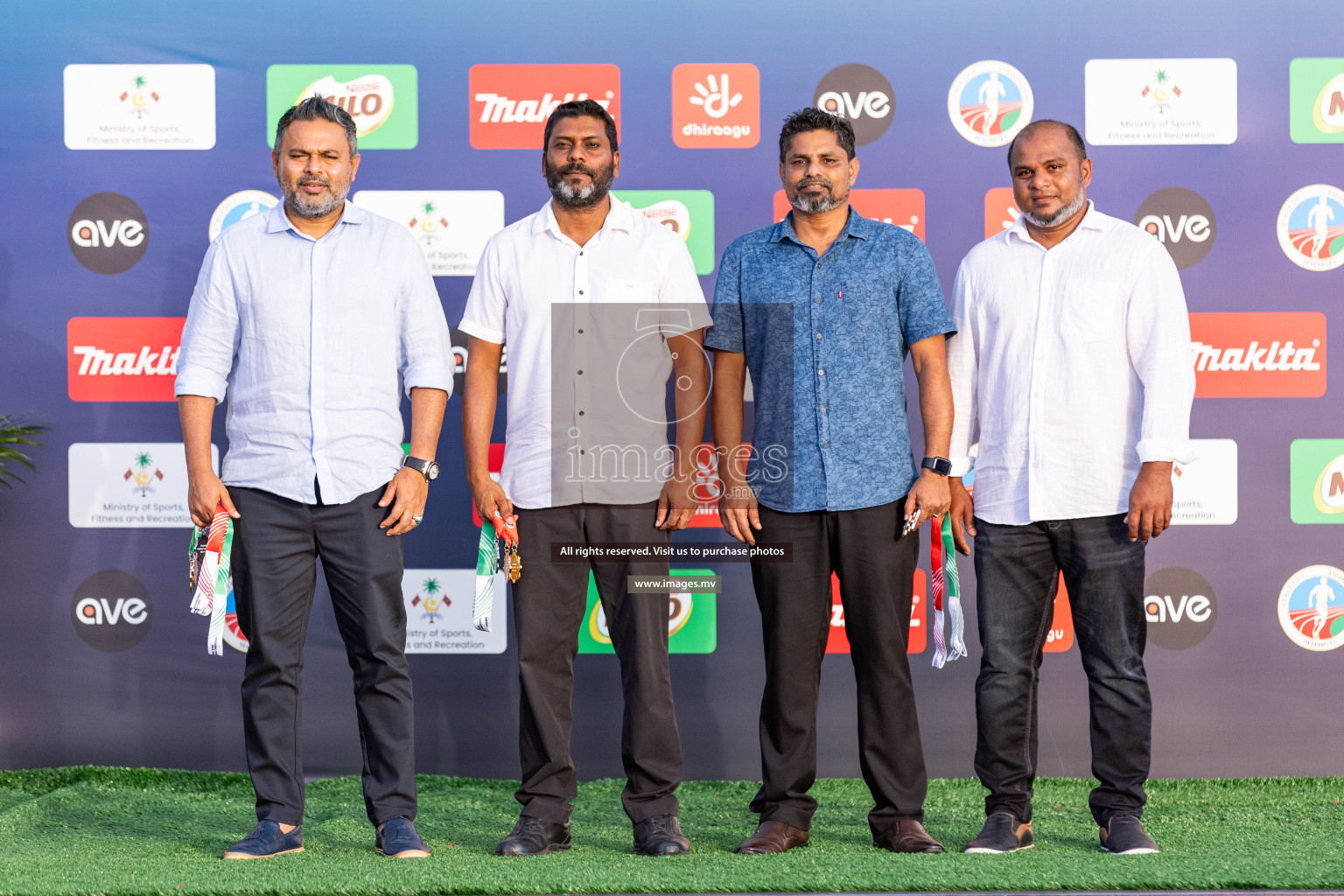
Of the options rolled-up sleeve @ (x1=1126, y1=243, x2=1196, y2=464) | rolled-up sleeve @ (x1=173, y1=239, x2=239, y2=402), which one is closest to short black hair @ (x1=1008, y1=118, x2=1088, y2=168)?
rolled-up sleeve @ (x1=1126, y1=243, x2=1196, y2=464)

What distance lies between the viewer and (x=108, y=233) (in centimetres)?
323

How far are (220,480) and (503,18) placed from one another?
1681 millimetres

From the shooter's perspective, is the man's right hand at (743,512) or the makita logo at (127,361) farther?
the makita logo at (127,361)

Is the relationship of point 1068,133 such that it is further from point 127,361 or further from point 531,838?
point 127,361

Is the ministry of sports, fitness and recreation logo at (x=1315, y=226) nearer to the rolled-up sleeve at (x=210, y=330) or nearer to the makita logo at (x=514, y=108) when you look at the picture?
the makita logo at (x=514, y=108)

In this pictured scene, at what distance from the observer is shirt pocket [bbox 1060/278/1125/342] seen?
246 cm

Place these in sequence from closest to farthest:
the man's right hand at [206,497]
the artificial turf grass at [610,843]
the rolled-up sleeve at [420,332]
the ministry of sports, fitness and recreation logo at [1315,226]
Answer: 1. the artificial turf grass at [610,843]
2. the man's right hand at [206,497]
3. the rolled-up sleeve at [420,332]
4. the ministry of sports, fitness and recreation logo at [1315,226]

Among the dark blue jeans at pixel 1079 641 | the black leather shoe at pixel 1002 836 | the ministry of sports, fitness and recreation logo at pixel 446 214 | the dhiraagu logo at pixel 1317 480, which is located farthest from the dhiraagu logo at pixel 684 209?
the dhiraagu logo at pixel 1317 480

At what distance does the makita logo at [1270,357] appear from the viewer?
3.19 meters

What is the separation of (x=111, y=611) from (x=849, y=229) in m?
2.51

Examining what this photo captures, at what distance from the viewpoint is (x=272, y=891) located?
213cm

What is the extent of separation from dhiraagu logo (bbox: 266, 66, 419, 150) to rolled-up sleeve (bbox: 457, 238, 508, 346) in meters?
0.94

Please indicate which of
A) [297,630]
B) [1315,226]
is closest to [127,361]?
[297,630]

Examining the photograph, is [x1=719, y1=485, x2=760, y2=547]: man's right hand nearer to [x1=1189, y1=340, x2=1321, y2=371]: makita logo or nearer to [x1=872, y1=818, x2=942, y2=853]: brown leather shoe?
[x1=872, y1=818, x2=942, y2=853]: brown leather shoe
